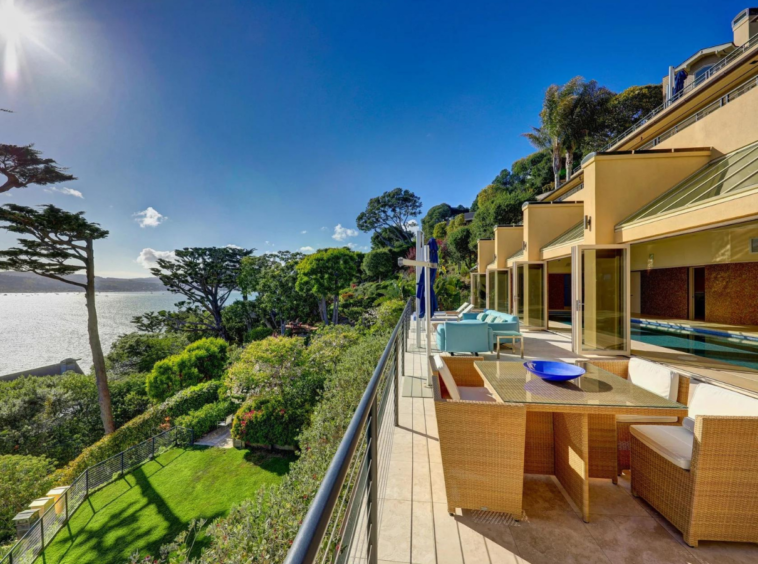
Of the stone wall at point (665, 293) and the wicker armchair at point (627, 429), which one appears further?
the stone wall at point (665, 293)

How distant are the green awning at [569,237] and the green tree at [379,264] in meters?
19.3

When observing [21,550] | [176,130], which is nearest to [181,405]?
[21,550]

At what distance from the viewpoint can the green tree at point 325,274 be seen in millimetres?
22203

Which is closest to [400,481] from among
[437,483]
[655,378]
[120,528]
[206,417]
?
[437,483]

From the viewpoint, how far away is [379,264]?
2833 centimetres

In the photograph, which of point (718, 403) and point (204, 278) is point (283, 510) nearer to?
point (718, 403)

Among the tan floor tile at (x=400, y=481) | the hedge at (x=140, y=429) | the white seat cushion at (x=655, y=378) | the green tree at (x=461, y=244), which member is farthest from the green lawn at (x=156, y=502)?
the green tree at (x=461, y=244)

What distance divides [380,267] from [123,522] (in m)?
23.1

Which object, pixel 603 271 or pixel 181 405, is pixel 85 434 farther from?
pixel 603 271

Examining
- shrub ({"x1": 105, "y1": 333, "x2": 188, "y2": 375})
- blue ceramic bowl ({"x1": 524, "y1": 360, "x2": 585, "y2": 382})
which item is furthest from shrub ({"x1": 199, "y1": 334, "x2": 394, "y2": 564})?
shrub ({"x1": 105, "y1": 333, "x2": 188, "y2": 375})

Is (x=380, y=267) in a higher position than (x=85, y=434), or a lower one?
higher

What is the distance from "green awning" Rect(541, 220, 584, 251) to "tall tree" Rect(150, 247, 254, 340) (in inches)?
913

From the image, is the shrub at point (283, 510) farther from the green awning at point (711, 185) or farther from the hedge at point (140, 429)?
the hedge at point (140, 429)

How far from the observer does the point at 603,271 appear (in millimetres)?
6520
